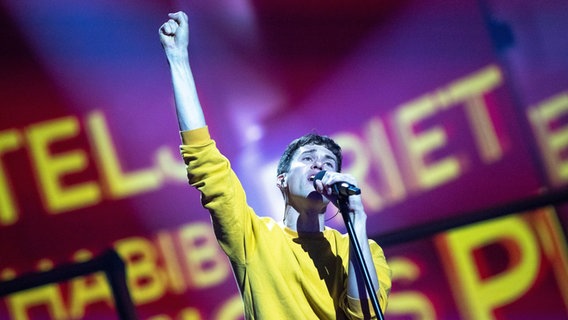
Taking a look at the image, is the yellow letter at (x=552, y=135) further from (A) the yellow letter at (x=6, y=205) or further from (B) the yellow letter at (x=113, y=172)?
(A) the yellow letter at (x=6, y=205)

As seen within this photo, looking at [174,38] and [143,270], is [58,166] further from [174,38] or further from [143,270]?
[174,38]

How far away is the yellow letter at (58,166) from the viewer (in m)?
3.57

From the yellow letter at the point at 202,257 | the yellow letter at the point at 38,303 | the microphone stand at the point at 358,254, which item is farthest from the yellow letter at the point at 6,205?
the microphone stand at the point at 358,254

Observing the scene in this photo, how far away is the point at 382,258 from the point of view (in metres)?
1.67

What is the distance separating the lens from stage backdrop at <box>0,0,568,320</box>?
3525mm

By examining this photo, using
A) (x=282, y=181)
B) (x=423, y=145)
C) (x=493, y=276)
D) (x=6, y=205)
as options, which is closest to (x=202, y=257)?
(x=6, y=205)

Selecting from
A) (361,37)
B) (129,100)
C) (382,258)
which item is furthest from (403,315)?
(382,258)

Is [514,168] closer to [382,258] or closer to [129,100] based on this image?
[129,100]

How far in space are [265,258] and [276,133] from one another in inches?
83.8

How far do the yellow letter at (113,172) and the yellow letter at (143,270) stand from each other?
0.25 m

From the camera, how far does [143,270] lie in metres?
3.51

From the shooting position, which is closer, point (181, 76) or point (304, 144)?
point (181, 76)

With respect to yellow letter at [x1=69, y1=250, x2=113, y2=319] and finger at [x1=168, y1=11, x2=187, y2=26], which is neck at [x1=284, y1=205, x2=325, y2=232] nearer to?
finger at [x1=168, y1=11, x2=187, y2=26]

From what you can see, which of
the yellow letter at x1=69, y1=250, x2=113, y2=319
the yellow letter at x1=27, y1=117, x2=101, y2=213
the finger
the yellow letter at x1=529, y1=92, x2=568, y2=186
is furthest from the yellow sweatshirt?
the yellow letter at x1=529, y1=92, x2=568, y2=186
